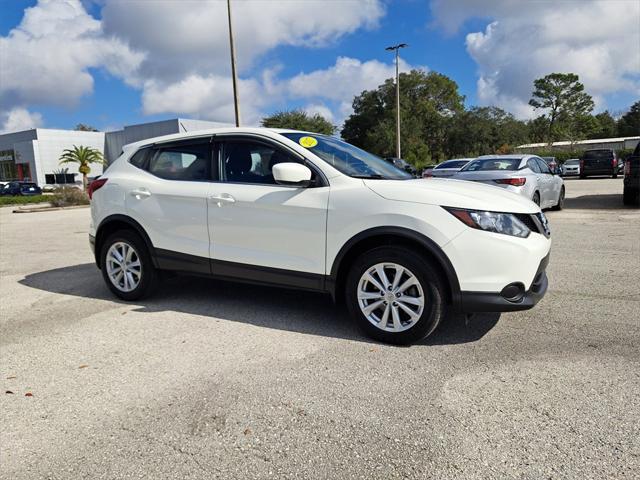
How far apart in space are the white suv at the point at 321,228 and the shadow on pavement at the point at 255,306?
1.03 ft

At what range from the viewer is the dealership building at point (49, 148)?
59.7 m

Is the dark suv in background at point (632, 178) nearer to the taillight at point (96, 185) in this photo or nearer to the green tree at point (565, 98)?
the taillight at point (96, 185)

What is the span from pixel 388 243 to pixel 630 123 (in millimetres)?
92063

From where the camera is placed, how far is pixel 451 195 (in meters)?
3.66

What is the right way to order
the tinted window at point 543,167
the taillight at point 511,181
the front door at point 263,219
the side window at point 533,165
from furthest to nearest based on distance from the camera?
the tinted window at point 543,167 < the side window at point 533,165 < the taillight at point 511,181 < the front door at point 263,219

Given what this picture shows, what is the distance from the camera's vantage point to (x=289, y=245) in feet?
13.6

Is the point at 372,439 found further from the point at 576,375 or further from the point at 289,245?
the point at 289,245

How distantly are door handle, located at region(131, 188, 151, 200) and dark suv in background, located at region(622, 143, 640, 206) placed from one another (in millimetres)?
11284

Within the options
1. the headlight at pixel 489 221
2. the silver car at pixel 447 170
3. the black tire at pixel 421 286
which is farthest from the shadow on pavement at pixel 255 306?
the silver car at pixel 447 170

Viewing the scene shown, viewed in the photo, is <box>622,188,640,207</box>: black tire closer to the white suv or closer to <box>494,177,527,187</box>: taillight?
<box>494,177,527,187</box>: taillight

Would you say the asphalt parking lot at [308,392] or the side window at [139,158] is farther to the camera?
the side window at [139,158]

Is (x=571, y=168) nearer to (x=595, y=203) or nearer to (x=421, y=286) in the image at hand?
(x=595, y=203)

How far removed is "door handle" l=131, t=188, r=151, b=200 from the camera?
196 inches

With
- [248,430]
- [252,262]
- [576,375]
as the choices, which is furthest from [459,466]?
[252,262]
